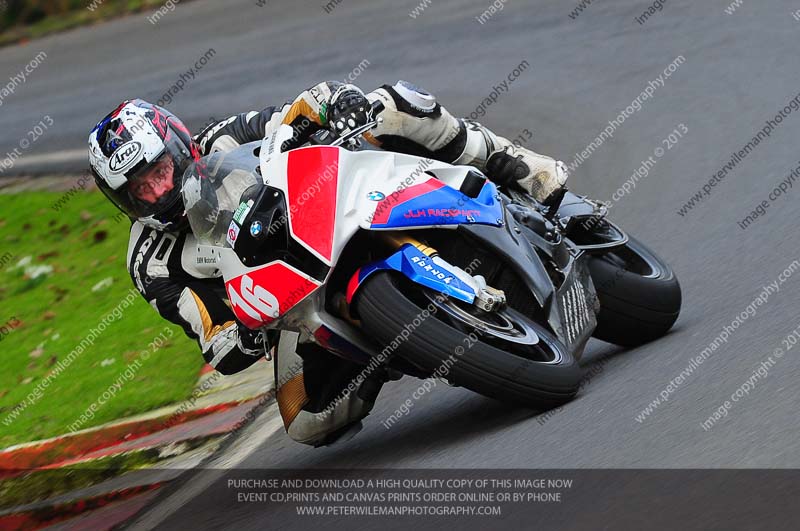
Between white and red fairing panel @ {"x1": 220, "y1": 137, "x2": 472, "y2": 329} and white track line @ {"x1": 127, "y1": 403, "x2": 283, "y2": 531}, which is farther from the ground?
white and red fairing panel @ {"x1": 220, "y1": 137, "x2": 472, "y2": 329}

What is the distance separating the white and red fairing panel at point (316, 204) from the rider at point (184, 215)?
1.09ft

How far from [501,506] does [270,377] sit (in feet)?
10.7

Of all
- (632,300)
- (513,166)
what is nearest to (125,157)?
(513,166)

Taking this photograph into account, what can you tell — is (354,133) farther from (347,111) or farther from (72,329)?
(72,329)

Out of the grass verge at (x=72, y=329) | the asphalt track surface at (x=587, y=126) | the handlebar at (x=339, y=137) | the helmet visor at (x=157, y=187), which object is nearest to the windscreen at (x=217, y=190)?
the handlebar at (x=339, y=137)

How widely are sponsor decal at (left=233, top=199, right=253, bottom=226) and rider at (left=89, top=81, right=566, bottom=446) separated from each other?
0.52 m

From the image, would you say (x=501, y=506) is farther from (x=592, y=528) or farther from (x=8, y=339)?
(x=8, y=339)

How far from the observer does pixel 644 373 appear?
529cm

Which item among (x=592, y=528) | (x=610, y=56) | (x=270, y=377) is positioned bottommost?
(x=270, y=377)

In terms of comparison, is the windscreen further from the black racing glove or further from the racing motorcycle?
the black racing glove

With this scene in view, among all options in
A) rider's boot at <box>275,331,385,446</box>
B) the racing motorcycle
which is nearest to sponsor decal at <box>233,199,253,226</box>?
the racing motorcycle

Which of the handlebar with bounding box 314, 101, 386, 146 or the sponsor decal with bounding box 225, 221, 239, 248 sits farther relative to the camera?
the handlebar with bounding box 314, 101, 386, 146

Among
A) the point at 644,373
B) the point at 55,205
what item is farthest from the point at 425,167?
the point at 55,205

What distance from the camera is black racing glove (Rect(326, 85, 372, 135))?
202 inches
